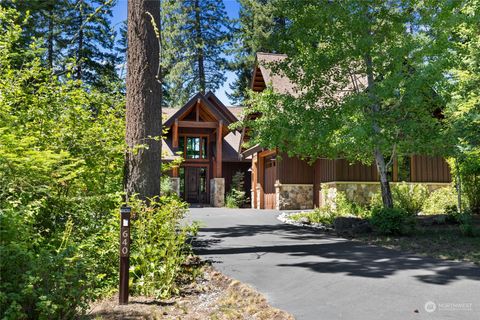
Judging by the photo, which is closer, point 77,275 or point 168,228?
point 77,275

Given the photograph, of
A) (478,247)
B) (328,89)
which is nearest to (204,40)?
(328,89)

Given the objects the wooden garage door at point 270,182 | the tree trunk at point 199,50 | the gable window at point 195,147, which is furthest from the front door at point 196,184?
the tree trunk at point 199,50

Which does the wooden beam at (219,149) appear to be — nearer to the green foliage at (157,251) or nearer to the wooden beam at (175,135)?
the wooden beam at (175,135)

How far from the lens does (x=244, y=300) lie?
4793 mm

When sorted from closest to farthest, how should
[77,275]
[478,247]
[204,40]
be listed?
[77,275] → [478,247] → [204,40]

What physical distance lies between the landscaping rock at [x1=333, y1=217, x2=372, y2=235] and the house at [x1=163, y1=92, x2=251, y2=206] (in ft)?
48.8

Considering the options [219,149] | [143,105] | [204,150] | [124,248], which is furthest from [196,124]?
[124,248]

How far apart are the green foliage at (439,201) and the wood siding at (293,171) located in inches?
222

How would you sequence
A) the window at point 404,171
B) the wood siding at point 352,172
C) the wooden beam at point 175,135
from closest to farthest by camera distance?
the wood siding at point 352,172, the window at point 404,171, the wooden beam at point 175,135

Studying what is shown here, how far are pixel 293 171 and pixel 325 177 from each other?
5.91ft

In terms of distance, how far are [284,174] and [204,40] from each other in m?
22.9

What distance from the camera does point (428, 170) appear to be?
1959 cm

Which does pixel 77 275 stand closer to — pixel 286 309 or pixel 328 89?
pixel 286 309

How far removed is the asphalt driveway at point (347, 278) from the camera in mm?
4355
